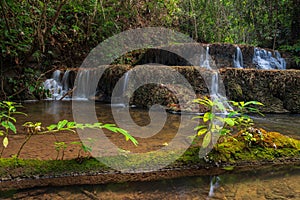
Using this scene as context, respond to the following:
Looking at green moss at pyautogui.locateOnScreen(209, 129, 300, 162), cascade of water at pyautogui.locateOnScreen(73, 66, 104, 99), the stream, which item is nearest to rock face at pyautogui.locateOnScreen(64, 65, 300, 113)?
cascade of water at pyautogui.locateOnScreen(73, 66, 104, 99)

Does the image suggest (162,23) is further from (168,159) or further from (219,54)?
(168,159)

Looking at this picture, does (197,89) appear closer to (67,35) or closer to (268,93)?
(268,93)

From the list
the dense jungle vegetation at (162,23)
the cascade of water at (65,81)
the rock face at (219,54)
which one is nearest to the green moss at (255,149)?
the dense jungle vegetation at (162,23)

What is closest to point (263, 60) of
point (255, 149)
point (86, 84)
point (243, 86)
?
point (243, 86)

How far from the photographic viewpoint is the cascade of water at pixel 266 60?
10.2 m

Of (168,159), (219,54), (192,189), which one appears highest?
(219,54)

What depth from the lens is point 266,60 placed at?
34.1 feet

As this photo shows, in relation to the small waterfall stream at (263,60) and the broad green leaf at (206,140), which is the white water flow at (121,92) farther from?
the broad green leaf at (206,140)

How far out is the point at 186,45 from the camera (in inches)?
403

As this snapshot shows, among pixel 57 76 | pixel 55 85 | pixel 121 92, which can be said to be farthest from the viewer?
pixel 57 76

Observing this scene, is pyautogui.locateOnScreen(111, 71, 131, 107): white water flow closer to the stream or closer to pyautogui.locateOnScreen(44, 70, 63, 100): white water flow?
pyautogui.locateOnScreen(44, 70, 63, 100): white water flow

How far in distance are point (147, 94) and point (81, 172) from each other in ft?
17.2

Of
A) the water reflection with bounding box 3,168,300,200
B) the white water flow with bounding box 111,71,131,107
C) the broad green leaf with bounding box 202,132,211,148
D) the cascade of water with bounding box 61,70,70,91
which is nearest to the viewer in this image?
the water reflection with bounding box 3,168,300,200

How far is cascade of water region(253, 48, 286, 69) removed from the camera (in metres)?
10.2
